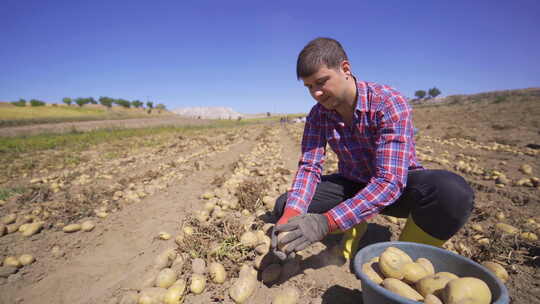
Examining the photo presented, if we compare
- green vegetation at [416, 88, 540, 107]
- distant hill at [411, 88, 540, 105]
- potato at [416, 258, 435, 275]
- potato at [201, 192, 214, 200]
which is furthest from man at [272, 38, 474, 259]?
distant hill at [411, 88, 540, 105]

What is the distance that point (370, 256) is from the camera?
Answer: 1.41 m

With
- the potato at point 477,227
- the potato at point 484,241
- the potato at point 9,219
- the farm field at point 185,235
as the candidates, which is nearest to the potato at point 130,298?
the farm field at point 185,235

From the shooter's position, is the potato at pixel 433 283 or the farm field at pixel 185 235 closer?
the potato at pixel 433 283

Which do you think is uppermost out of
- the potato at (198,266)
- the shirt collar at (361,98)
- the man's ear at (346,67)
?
the man's ear at (346,67)

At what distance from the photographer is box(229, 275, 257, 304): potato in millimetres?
1664

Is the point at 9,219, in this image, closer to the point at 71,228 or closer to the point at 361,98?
the point at 71,228

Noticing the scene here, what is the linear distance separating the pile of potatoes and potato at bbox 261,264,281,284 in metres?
0.73

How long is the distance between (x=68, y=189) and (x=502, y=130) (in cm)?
1251

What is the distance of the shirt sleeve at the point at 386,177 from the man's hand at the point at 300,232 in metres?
0.12

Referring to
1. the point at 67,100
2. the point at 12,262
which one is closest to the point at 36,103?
the point at 67,100

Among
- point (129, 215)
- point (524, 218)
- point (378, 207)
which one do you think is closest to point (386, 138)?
point (378, 207)

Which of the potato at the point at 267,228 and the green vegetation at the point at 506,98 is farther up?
the green vegetation at the point at 506,98

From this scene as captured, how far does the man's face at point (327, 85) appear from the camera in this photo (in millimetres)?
1644

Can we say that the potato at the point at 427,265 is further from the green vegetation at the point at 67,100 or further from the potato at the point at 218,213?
the green vegetation at the point at 67,100
